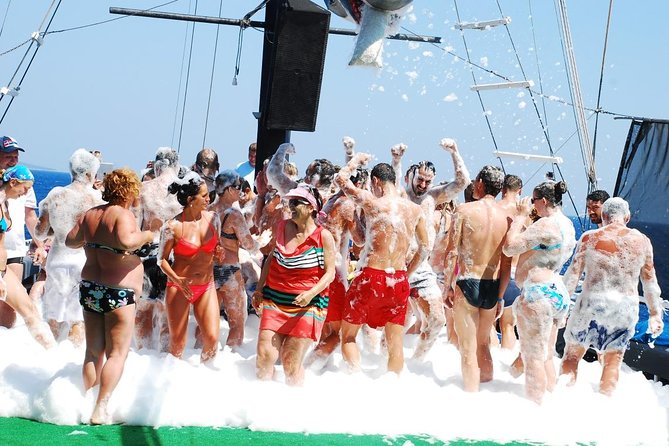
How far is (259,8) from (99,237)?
5029 millimetres

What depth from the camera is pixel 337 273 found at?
6.16m

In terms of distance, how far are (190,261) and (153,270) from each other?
706 mm

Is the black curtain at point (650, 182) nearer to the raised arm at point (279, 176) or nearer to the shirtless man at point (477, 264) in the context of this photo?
the shirtless man at point (477, 264)

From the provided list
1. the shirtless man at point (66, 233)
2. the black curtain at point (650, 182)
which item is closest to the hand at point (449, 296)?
the shirtless man at point (66, 233)

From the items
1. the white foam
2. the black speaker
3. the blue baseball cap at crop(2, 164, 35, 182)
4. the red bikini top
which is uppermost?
the black speaker

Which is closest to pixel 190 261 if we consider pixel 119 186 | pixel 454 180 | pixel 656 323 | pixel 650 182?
pixel 119 186

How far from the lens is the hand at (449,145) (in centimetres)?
616

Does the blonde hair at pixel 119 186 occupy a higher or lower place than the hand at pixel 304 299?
higher

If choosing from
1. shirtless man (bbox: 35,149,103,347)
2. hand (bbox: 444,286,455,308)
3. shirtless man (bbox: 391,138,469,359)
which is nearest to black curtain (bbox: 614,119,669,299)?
shirtless man (bbox: 391,138,469,359)

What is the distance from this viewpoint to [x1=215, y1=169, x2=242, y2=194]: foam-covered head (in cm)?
635

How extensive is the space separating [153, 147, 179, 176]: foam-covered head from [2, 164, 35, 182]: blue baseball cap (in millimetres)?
995

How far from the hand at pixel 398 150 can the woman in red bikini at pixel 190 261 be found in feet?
4.85

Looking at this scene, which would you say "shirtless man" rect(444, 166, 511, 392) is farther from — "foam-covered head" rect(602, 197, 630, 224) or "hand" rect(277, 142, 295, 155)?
"hand" rect(277, 142, 295, 155)

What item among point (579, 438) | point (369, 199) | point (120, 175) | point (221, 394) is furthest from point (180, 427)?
point (579, 438)
